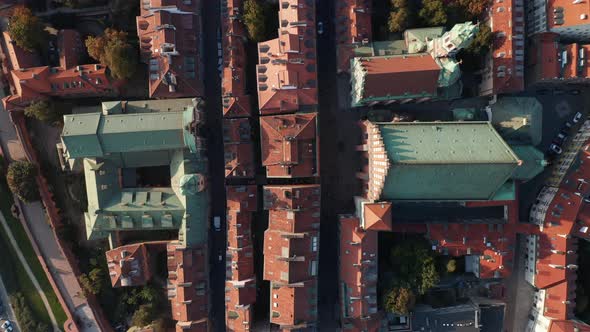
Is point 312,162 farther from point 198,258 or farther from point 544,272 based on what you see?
point 544,272

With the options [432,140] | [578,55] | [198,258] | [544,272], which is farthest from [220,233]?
[578,55]

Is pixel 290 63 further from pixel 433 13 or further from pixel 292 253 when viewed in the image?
pixel 292 253

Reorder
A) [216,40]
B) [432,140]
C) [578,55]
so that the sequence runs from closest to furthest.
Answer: [432,140] → [578,55] → [216,40]

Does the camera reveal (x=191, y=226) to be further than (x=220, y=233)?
No

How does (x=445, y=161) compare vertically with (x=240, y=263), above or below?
above

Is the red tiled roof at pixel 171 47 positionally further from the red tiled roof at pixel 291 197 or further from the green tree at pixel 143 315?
the green tree at pixel 143 315

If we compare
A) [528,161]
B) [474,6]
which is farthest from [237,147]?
[528,161]
